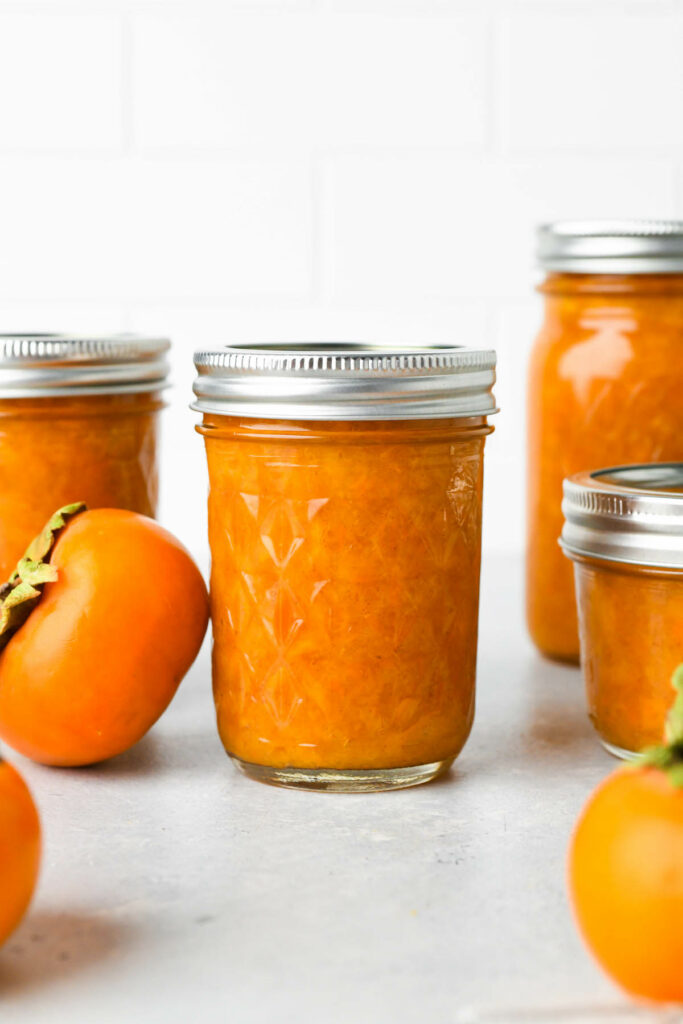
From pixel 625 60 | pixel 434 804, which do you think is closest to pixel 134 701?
pixel 434 804

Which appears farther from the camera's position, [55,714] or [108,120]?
[108,120]

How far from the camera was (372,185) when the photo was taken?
175cm

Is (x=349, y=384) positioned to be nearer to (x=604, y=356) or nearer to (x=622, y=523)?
(x=622, y=523)

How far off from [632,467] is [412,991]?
0.50 metres

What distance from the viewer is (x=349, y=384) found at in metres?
0.77

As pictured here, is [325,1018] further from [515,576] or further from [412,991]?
[515,576]

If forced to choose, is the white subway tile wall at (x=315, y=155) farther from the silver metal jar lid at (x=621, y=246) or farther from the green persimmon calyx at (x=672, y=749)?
the green persimmon calyx at (x=672, y=749)

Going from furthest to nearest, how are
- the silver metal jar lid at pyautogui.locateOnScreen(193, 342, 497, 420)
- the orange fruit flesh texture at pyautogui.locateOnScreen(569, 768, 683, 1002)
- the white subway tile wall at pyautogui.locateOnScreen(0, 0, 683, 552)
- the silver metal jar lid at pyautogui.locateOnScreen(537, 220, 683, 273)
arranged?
the white subway tile wall at pyautogui.locateOnScreen(0, 0, 683, 552) < the silver metal jar lid at pyautogui.locateOnScreen(537, 220, 683, 273) < the silver metal jar lid at pyautogui.locateOnScreen(193, 342, 497, 420) < the orange fruit flesh texture at pyautogui.locateOnScreen(569, 768, 683, 1002)

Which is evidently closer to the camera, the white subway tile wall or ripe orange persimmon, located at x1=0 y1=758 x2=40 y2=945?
ripe orange persimmon, located at x1=0 y1=758 x2=40 y2=945

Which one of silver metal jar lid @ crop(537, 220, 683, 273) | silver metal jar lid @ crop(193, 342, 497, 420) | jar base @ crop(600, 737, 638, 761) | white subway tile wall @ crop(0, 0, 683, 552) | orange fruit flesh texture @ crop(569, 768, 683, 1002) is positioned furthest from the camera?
white subway tile wall @ crop(0, 0, 683, 552)

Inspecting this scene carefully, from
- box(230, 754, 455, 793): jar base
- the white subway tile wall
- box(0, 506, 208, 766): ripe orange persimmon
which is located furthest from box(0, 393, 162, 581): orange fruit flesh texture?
the white subway tile wall

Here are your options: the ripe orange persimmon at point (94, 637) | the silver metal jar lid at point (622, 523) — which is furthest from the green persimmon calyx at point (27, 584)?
the silver metal jar lid at point (622, 523)

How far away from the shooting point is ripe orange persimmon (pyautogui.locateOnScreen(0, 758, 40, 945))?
0.57 m

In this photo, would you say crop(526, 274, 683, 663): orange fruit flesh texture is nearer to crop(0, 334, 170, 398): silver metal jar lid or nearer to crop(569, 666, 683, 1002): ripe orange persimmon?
crop(0, 334, 170, 398): silver metal jar lid
